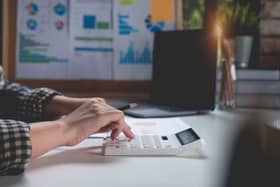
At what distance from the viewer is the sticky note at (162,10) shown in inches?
55.3

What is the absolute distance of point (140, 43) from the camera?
4.66ft

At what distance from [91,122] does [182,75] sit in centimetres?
57

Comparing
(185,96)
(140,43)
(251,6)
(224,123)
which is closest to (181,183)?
(224,123)

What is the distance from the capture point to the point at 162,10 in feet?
4.61

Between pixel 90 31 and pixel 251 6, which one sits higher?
pixel 251 6

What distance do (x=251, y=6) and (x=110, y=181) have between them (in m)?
1.15

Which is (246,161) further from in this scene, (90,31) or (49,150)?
(90,31)

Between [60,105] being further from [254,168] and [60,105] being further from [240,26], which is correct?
[240,26]

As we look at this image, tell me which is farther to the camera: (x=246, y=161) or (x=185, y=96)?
(x=185, y=96)

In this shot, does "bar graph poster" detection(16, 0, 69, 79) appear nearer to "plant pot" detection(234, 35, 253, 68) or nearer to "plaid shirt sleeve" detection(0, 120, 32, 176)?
"plant pot" detection(234, 35, 253, 68)

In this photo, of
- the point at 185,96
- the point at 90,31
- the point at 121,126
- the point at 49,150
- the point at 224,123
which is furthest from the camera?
the point at 90,31

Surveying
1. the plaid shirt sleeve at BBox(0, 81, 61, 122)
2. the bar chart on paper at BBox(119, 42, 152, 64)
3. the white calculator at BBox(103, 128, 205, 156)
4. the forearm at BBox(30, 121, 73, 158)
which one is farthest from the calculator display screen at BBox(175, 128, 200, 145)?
the bar chart on paper at BBox(119, 42, 152, 64)

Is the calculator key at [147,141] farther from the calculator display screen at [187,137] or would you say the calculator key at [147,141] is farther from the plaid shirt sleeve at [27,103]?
the plaid shirt sleeve at [27,103]


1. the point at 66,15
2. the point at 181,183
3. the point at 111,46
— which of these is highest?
the point at 66,15
